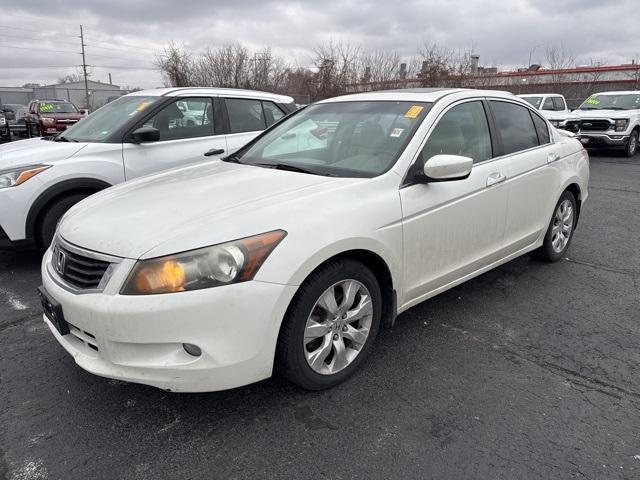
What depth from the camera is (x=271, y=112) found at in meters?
6.46

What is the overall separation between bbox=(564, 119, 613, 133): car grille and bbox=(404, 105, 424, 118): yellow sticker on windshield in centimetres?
1314

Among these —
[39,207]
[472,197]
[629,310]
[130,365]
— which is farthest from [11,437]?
[629,310]

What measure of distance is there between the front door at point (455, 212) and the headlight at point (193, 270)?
1115mm

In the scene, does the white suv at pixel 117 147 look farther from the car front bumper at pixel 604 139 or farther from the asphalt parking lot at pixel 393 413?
the car front bumper at pixel 604 139

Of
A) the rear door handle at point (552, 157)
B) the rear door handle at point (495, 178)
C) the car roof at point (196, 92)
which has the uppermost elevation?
the car roof at point (196, 92)

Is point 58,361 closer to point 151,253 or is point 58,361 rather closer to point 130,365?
point 130,365

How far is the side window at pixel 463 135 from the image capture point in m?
3.32

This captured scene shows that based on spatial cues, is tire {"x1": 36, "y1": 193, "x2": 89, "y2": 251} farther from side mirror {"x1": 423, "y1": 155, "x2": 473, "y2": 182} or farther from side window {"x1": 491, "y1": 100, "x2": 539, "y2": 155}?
side window {"x1": 491, "y1": 100, "x2": 539, "y2": 155}

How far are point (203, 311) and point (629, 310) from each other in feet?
11.2

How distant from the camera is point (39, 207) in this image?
4.62 metres

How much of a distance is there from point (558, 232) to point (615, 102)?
41.9 feet

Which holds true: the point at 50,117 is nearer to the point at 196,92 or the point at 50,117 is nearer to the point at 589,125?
the point at 196,92

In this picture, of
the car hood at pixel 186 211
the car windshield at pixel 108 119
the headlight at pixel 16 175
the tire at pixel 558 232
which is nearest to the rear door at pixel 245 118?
the car windshield at pixel 108 119

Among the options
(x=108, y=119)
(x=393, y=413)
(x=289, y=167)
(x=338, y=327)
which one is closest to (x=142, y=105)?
(x=108, y=119)
